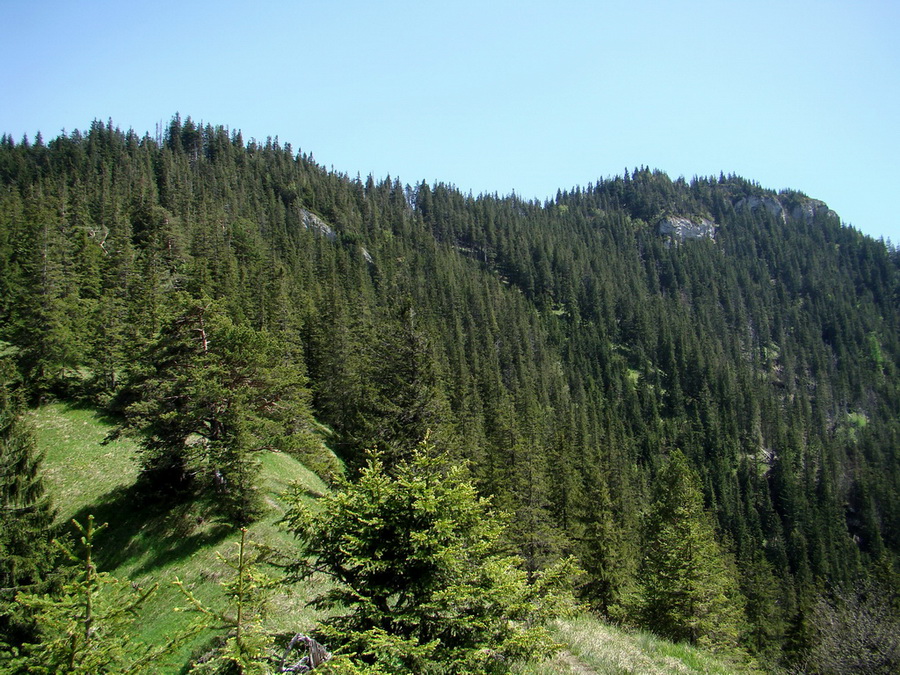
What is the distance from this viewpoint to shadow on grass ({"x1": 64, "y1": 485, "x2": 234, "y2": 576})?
19.7 metres

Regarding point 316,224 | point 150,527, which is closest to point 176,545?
point 150,527

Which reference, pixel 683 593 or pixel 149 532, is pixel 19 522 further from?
pixel 683 593

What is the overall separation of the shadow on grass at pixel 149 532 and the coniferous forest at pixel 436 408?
1059 mm

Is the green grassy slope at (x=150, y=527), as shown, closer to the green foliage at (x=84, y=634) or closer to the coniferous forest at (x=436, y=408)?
the coniferous forest at (x=436, y=408)

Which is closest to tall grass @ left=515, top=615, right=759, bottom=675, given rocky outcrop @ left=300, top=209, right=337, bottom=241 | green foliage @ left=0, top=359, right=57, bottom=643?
green foliage @ left=0, top=359, right=57, bottom=643

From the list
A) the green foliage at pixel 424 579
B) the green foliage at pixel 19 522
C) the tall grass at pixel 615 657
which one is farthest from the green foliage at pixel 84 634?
the green foliage at pixel 19 522

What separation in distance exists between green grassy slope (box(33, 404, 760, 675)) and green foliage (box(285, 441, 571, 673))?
113 centimetres

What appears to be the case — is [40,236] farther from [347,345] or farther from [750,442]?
[750,442]

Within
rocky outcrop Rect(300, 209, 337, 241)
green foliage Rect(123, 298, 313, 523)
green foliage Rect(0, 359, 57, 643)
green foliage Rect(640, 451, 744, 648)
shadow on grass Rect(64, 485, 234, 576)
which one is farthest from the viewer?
rocky outcrop Rect(300, 209, 337, 241)

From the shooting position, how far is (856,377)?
166m

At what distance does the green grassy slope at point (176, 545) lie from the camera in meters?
11.5

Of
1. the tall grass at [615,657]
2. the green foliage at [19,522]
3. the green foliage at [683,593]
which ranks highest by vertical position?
the green foliage at [19,522]

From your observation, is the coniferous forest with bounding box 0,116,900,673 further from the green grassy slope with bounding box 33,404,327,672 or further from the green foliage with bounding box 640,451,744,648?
the green grassy slope with bounding box 33,404,327,672

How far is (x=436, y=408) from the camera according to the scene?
81.6 ft
